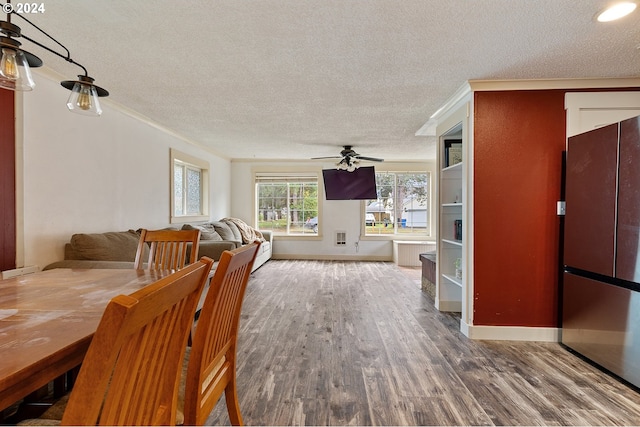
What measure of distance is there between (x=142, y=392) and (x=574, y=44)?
3003 millimetres

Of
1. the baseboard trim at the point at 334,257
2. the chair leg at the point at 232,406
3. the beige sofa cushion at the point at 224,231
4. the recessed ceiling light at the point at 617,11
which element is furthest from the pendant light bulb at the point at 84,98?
the baseboard trim at the point at 334,257

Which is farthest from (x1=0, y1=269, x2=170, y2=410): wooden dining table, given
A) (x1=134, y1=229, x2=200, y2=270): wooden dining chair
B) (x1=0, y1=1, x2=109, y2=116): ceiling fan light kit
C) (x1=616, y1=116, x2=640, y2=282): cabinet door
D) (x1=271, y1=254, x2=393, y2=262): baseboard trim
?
(x1=271, y1=254, x2=393, y2=262): baseboard trim

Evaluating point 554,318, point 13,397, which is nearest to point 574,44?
point 554,318

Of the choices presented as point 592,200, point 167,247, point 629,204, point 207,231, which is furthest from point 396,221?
point 167,247

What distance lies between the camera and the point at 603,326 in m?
2.16

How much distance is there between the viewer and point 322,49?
213cm

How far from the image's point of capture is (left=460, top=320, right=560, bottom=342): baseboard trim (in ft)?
8.77

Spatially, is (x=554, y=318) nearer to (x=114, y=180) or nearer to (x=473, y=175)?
(x=473, y=175)

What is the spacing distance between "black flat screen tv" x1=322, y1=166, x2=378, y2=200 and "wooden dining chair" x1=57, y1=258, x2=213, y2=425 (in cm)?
594

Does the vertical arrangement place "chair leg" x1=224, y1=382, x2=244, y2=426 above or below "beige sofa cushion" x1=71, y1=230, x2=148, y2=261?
below

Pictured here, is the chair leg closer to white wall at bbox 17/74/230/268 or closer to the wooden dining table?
the wooden dining table

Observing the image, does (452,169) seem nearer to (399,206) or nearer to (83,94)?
(83,94)

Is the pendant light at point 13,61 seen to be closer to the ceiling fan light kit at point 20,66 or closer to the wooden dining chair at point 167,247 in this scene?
the ceiling fan light kit at point 20,66

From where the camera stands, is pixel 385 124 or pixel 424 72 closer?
pixel 424 72
